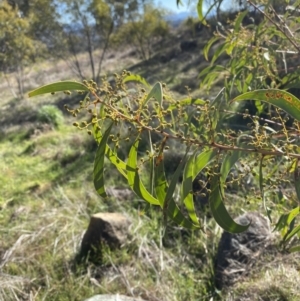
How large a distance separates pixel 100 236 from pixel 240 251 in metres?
0.95

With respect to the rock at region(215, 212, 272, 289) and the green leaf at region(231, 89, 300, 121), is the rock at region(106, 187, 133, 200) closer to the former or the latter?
the rock at region(215, 212, 272, 289)

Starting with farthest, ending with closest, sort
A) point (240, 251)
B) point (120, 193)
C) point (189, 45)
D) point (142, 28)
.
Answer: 1. point (142, 28)
2. point (189, 45)
3. point (120, 193)
4. point (240, 251)

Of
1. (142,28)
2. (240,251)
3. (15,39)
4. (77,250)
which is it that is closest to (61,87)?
(240,251)

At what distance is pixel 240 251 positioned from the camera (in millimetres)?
2572

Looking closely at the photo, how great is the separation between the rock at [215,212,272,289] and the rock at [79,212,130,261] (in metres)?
0.72

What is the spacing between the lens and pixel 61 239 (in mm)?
3188

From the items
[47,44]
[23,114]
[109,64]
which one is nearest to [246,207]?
[23,114]

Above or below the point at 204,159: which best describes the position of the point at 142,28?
above

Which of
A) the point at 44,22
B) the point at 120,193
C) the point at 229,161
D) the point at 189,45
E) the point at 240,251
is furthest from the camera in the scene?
the point at 189,45

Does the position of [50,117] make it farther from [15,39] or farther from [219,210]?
[219,210]

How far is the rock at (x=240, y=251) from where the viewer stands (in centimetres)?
247

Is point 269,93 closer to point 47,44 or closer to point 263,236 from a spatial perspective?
point 263,236

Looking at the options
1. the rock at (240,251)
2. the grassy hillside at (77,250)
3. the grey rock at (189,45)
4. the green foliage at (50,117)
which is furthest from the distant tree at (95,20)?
the rock at (240,251)

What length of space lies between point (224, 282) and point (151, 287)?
424 millimetres
